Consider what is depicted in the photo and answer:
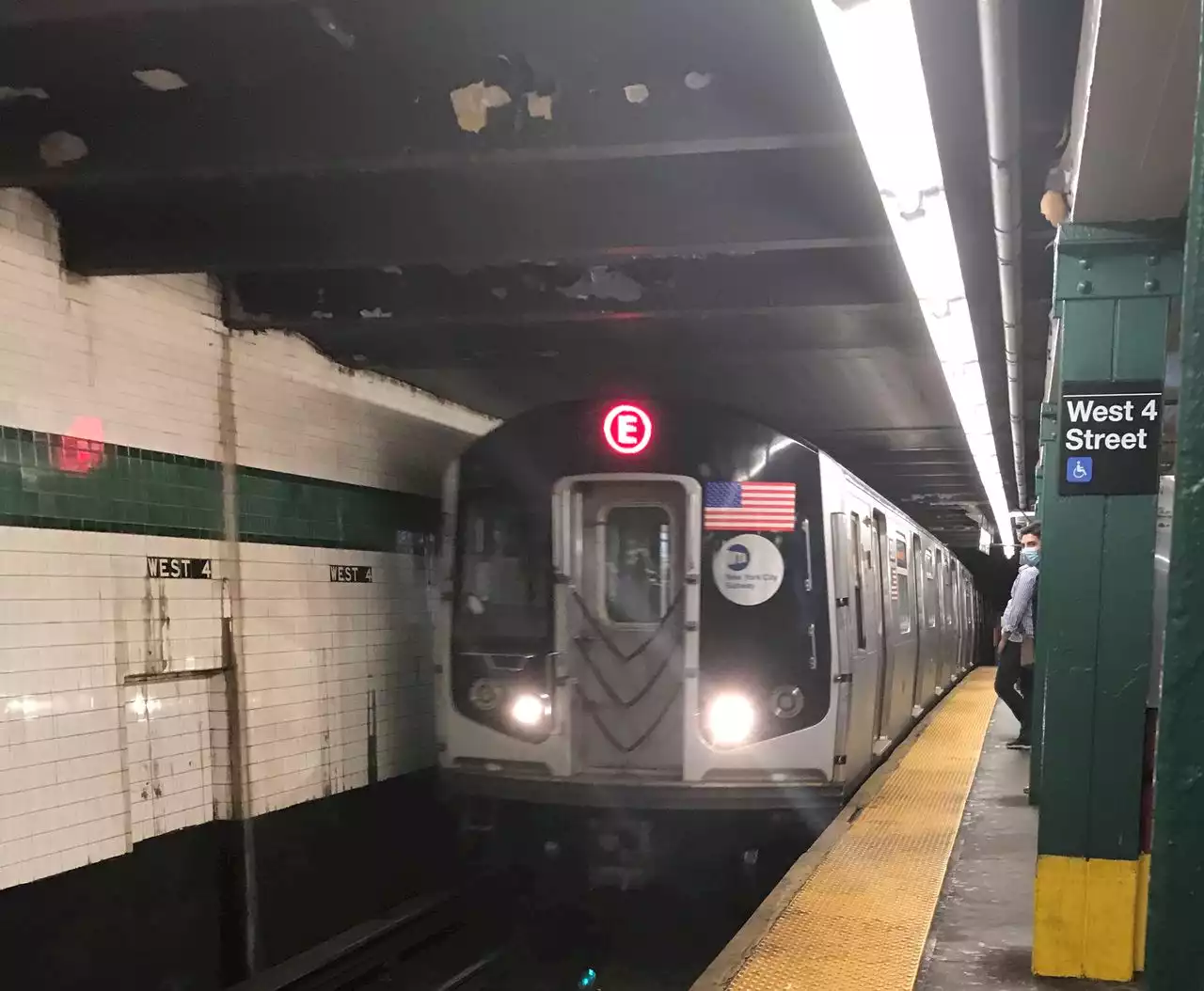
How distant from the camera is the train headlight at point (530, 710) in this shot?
566 centimetres

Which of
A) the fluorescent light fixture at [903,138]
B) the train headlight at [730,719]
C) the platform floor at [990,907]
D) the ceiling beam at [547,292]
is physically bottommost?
the platform floor at [990,907]

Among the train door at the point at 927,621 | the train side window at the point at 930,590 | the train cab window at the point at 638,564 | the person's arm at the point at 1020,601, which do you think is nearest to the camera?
the train cab window at the point at 638,564

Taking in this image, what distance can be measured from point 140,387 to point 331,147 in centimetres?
185

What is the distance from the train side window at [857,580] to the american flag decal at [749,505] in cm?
66

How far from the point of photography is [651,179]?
448 centimetres

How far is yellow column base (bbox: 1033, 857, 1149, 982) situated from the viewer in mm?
3277

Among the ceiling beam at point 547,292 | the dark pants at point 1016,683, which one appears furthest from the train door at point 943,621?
the ceiling beam at point 547,292

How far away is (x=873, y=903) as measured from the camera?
4059 millimetres

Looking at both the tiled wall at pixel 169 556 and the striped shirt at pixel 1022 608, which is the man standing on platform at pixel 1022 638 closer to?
the striped shirt at pixel 1022 608

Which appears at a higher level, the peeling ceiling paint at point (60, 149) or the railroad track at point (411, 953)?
the peeling ceiling paint at point (60, 149)

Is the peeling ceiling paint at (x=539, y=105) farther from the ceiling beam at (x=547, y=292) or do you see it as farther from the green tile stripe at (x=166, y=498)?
the green tile stripe at (x=166, y=498)

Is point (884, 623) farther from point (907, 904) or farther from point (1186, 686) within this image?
point (1186, 686)

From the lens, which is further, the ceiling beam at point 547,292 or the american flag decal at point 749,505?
the american flag decal at point 749,505

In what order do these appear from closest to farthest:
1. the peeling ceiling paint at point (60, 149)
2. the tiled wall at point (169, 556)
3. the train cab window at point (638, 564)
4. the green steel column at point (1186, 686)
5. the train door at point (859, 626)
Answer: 1. the green steel column at point (1186, 686)
2. the peeling ceiling paint at point (60, 149)
3. the tiled wall at point (169, 556)
4. the train door at point (859, 626)
5. the train cab window at point (638, 564)
